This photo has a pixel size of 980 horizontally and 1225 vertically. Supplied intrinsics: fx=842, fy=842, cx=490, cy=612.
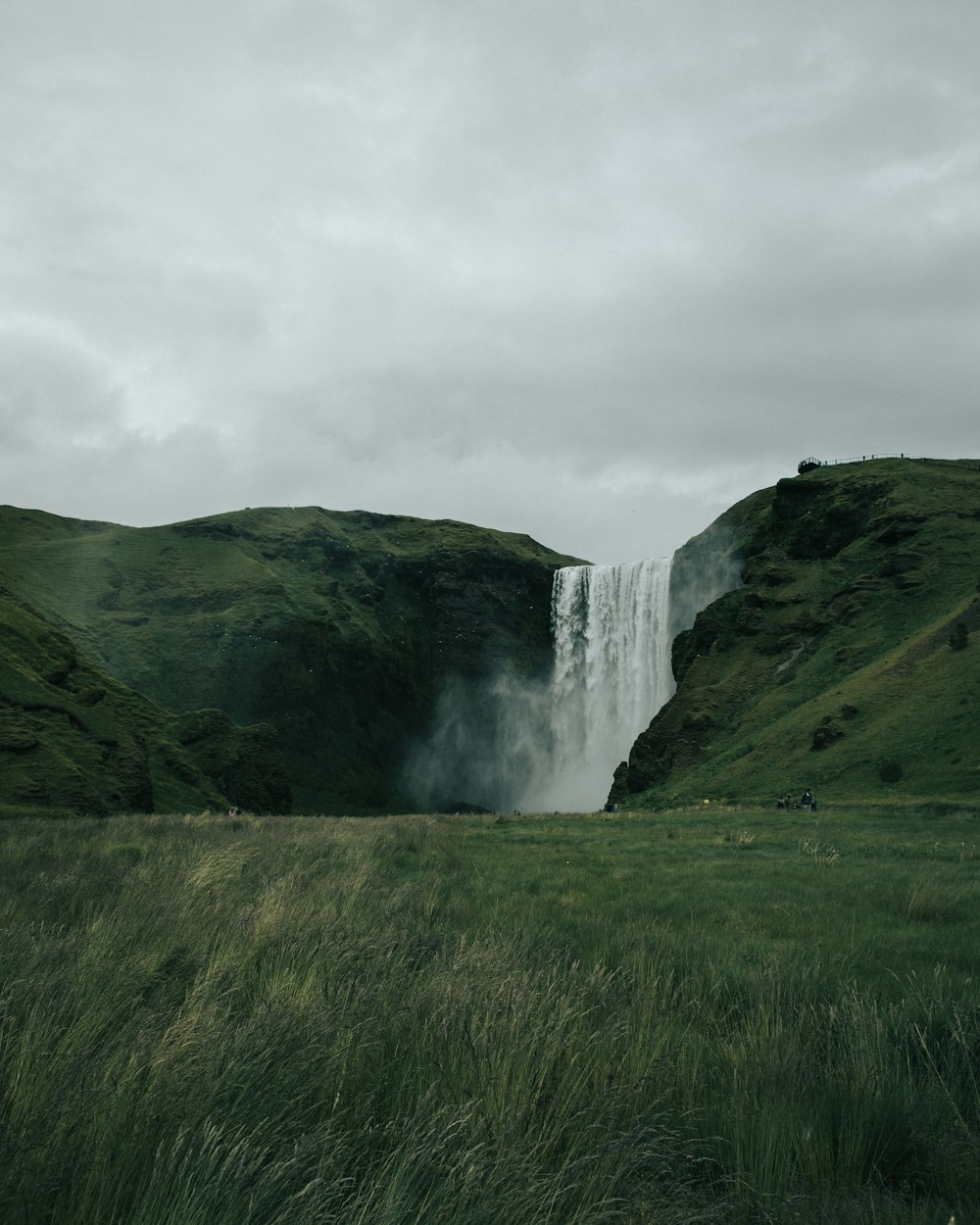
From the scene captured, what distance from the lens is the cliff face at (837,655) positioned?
44719 mm

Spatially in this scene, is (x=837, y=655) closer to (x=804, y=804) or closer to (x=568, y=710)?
(x=804, y=804)

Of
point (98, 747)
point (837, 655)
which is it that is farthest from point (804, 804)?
point (98, 747)

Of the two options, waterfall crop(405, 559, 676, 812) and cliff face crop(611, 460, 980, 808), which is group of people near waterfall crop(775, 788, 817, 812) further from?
waterfall crop(405, 559, 676, 812)

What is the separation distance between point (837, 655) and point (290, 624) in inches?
2358

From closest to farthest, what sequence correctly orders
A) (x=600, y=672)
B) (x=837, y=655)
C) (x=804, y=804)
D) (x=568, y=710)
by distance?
(x=804, y=804)
(x=837, y=655)
(x=600, y=672)
(x=568, y=710)

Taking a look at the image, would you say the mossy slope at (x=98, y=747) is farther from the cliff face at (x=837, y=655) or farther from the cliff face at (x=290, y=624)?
the cliff face at (x=837, y=655)

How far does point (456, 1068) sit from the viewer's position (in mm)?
3797

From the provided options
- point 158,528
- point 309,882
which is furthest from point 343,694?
point 309,882

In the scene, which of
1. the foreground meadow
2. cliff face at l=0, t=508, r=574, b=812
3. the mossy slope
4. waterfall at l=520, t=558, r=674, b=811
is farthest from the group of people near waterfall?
waterfall at l=520, t=558, r=674, b=811

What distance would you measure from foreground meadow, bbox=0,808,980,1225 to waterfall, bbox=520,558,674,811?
79.5m

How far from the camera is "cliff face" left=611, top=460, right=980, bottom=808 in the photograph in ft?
147

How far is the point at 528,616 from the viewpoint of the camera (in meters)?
116

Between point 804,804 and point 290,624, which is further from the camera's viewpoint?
point 290,624

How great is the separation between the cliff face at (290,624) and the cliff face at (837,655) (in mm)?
30430
